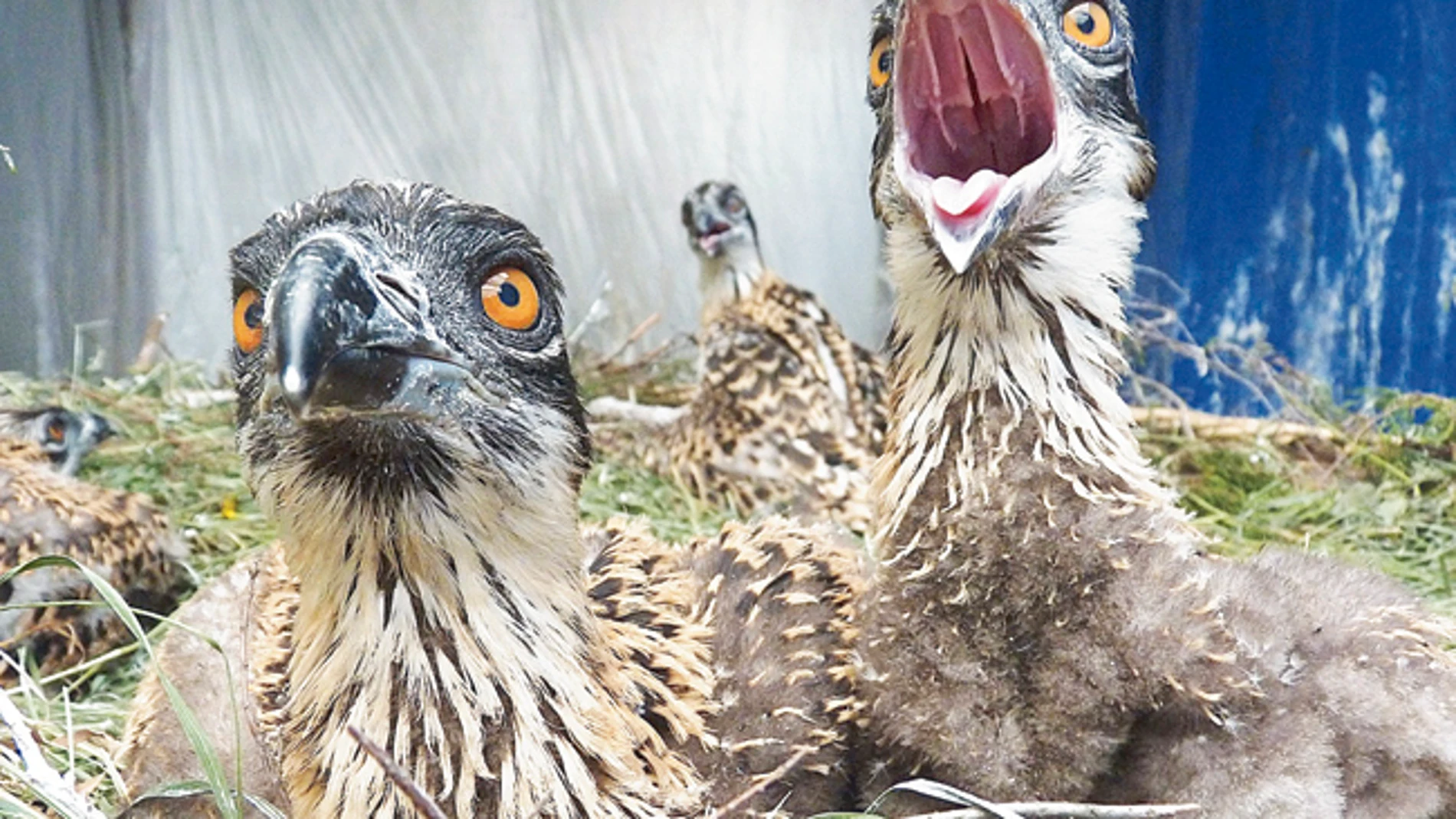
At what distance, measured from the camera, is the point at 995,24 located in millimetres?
1510

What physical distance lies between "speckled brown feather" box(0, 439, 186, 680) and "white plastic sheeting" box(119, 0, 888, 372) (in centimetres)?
133

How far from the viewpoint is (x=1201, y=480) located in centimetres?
369

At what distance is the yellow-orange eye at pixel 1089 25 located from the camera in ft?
5.08

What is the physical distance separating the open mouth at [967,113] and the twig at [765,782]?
1.96 ft

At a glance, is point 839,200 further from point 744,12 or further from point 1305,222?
point 1305,222

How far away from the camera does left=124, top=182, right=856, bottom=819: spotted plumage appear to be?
115 cm

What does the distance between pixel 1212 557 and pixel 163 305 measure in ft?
12.8

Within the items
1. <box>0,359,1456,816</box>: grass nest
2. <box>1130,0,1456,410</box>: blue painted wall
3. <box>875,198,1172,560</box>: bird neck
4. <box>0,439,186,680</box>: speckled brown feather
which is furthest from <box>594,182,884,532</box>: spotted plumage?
<box>875,198,1172,560</box>: bird neck

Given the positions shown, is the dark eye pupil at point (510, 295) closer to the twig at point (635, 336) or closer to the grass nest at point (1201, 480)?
the grass nest at point (1201, 480)

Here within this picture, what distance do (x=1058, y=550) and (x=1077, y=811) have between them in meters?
0.30

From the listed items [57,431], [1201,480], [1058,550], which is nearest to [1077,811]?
[1058,550]

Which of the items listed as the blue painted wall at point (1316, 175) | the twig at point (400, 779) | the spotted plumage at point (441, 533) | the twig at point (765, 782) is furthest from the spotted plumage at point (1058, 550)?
the blue painted wall at point (1316, 175)

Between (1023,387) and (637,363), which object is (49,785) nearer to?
(1023,387)

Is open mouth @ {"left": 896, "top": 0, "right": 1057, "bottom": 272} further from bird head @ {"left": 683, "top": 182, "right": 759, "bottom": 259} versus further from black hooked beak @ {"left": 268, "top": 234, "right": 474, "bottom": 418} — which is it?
bird head @ {"left": 683, "top": 182, "right": 759, "bottom": 259}
